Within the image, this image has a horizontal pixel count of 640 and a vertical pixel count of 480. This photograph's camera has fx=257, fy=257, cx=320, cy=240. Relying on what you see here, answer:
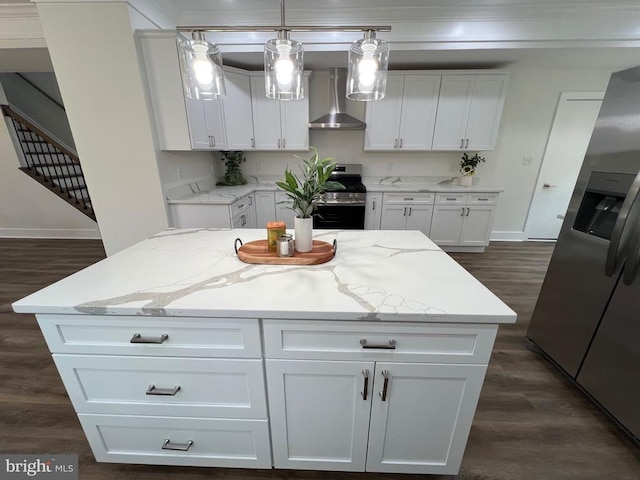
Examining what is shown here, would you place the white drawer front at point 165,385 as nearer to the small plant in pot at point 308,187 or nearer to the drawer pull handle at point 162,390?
the drawer pull handle at point 162,390

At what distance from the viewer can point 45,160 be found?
4191 millimetres

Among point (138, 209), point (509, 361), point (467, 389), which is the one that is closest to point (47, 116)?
point (138, 209)

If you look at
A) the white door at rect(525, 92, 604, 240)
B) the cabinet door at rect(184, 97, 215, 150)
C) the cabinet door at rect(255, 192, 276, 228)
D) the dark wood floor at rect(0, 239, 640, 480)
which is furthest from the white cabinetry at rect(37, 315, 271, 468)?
the white door at rect(525, 92, 604, 240)

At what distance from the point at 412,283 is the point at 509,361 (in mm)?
1489

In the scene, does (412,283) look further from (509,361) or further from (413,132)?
(413,132)

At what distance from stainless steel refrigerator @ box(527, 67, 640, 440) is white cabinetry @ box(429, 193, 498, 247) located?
185cm

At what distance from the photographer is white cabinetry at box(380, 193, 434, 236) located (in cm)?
352

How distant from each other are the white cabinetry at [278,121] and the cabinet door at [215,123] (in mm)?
441

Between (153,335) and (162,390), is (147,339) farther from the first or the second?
(162,390)

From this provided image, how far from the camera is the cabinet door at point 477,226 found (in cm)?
352

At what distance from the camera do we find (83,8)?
2.12 m

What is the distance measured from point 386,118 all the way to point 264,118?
1.66 meters

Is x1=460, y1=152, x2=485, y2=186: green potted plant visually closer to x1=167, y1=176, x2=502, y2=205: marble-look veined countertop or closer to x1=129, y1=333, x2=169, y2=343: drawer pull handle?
x1=167, y1=176, x2=502, y2=205: marble-look veined countertop

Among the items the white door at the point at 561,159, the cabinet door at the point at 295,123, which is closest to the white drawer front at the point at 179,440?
the cabinet door at the point at 295,123
